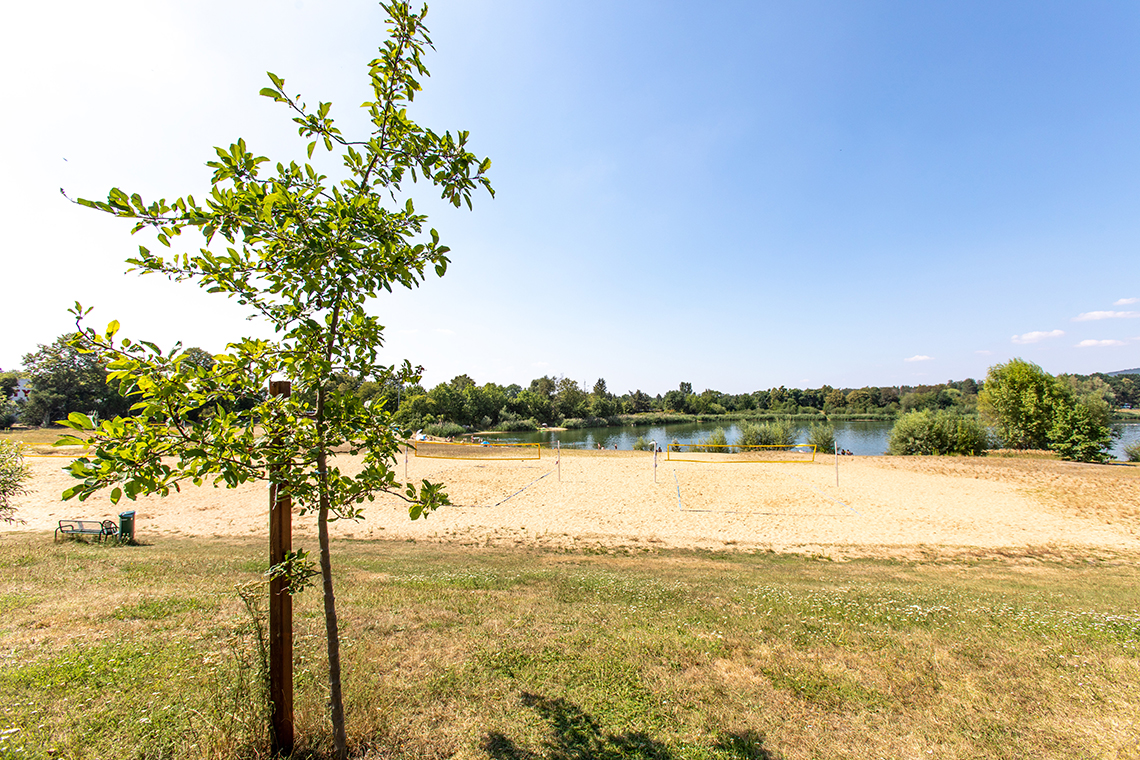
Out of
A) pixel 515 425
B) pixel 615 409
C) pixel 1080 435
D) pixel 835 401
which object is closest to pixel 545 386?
pixel 615 409

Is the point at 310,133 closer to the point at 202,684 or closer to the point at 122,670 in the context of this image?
the point at 202,684

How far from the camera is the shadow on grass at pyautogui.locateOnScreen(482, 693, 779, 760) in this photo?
3033 mm

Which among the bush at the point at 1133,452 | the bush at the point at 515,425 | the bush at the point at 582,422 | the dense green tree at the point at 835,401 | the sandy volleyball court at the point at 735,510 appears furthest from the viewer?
the dense green tree at the point at 835,401

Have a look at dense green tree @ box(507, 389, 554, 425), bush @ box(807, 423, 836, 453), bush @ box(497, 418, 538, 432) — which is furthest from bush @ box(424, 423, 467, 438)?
bush @ box(807, 423, 836, 453)

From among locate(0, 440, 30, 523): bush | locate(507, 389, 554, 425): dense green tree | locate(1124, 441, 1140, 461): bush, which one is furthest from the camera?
locate(507, 389, 554, 425): dense green tree

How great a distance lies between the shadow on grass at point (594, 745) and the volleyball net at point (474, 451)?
2787cm

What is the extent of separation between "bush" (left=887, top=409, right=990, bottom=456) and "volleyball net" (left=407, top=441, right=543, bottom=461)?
27.8 meters

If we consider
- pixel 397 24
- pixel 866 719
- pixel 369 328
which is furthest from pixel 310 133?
pixel 866 719

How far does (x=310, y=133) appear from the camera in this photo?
2.63 meters

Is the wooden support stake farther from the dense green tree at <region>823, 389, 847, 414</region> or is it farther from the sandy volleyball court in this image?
the dense green tree at <region>823, 389, 847, 414</region>

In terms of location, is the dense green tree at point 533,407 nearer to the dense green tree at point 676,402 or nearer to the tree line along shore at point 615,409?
the tree line along shore at point 615,409

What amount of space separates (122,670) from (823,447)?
39652 mm

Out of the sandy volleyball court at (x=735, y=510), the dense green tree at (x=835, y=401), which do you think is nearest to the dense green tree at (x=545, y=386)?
the dense green tree at (x=835, y=401)

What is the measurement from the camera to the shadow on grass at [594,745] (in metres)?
3.03
